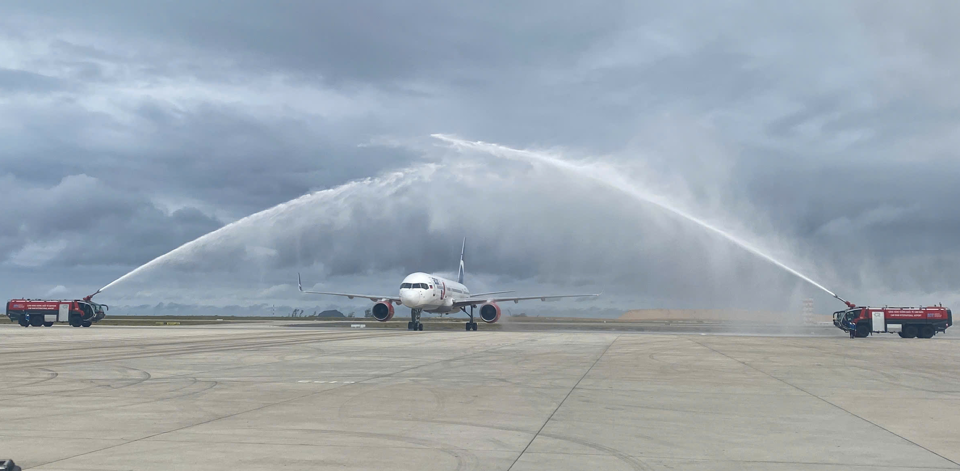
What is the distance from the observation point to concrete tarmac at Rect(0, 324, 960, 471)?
8.43 meters

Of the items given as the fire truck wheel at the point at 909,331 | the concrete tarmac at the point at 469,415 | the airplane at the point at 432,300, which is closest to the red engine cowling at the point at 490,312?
the airplane at the point at 432,300

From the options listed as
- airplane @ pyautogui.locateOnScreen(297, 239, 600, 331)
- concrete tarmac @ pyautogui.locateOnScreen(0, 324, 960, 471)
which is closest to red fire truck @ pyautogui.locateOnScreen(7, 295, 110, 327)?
airplane @ pyautogui.locateOnScreen(297, 239, 600, 331)

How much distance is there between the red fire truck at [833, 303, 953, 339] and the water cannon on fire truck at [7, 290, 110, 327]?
57921 millimetres

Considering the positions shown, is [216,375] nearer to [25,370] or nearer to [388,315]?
[25,370]

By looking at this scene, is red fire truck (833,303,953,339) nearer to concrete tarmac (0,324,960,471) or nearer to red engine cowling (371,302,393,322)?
concrete tarmac (0,324,960,471)

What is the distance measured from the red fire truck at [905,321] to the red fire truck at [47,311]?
192ft

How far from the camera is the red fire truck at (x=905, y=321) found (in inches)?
1871

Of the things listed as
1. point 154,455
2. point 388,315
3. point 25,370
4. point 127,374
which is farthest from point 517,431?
point 388,315

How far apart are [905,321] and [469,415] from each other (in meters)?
46.5

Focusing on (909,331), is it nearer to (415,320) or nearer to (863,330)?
(863,330)

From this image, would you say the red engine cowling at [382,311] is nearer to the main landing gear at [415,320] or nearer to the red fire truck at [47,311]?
the main landing gear at [415,320]

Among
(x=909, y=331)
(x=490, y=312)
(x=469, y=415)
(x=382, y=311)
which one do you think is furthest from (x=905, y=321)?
(x=469, y=415)

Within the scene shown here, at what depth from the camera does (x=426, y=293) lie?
55844 mm

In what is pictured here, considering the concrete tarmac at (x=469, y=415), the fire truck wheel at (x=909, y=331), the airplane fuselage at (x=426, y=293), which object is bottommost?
the fire truck wheel at (x=909, y=331)
